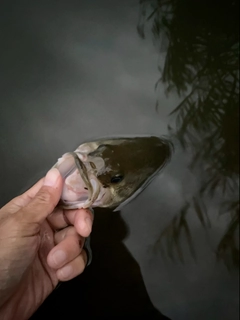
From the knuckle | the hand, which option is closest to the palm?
the hand

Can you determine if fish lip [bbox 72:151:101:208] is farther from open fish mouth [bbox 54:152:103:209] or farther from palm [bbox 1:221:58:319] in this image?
palm [bbox 1:221:58:319]

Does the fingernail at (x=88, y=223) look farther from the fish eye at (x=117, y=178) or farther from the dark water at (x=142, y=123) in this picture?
the dark water at (x=142, y=123)

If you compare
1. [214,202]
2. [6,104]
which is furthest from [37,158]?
[214,202]

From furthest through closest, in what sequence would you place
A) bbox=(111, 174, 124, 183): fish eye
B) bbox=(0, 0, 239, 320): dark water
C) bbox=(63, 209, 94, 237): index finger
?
1. bbox=(0, 0, 239, 320): dark water
2. bbox=(111, 174, 124, 183): fish eye
3. bbox=(63, 209, 94, 237): index finger

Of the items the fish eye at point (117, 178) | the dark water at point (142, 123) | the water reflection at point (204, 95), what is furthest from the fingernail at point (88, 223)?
the water reflection at point (204, 95)

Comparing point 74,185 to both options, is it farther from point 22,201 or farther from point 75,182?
point 22,201

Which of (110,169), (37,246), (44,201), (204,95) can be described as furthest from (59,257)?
(204,95)
